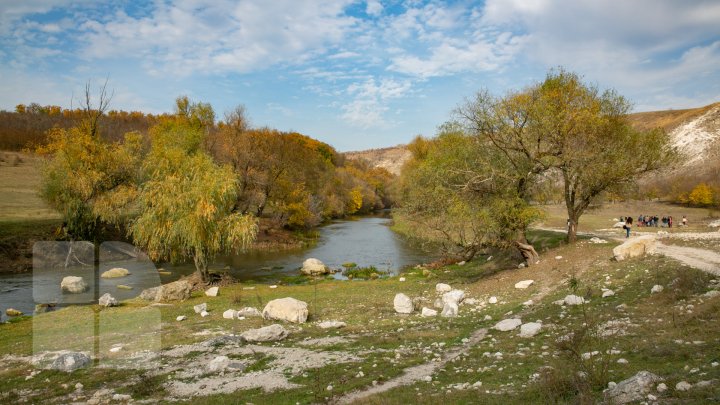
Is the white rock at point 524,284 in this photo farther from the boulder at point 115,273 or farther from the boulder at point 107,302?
the boulder at point 115,273

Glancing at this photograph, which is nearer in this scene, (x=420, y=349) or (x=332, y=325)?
(x=420, y=349)

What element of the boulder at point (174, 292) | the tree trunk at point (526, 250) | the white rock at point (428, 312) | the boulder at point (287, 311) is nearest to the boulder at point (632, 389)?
the white rock at point (428, 312)

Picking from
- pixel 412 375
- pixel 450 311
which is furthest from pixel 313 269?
pixel 412 375

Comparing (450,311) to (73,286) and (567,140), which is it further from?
(73,286)

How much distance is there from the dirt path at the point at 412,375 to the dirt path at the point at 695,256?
32.6 feet

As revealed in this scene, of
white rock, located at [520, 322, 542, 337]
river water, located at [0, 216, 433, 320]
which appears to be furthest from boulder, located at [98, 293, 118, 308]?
white rock, located at [520, 322, 542, 337]

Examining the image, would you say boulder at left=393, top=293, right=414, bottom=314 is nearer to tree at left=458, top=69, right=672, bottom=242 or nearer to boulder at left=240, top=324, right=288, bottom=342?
boulder at left=240, top=324, right=288, bottom=342

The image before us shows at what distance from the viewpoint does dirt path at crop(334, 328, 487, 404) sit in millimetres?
10031

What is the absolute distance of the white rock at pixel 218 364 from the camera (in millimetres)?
12805

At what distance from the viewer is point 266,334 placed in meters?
16.0

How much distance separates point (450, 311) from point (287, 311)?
6994 mm

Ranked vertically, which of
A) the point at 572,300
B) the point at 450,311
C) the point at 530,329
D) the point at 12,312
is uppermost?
the point at 572,300

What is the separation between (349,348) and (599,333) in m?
7.29

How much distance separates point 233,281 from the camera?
31797 millimetres
